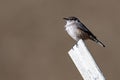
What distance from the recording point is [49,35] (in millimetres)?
17797

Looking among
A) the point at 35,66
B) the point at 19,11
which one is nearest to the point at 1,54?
the point at 35,66

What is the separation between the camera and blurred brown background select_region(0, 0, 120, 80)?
16.5 meters

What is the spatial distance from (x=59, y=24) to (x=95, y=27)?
0.84 meters

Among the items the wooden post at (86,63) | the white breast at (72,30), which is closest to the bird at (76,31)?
the white breast at (72,30)

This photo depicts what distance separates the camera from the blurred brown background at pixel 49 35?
16.5 meters

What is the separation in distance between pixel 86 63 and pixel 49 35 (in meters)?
11.6

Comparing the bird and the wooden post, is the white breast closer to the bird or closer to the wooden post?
the bird

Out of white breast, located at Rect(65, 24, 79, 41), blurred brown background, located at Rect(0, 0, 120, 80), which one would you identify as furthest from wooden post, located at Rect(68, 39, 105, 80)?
blurred brown background, located at Rect(0, 0, 120, 80)

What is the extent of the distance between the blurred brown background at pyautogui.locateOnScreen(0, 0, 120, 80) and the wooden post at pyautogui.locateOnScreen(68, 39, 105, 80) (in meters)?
8.85

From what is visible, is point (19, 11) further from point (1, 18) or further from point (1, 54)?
point (1, 54)

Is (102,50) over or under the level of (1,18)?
under

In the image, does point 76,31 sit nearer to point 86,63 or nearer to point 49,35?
point 86,63

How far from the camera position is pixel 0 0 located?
Answer: 1950cm

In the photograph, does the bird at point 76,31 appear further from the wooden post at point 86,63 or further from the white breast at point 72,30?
the wooden post at point 86,63
